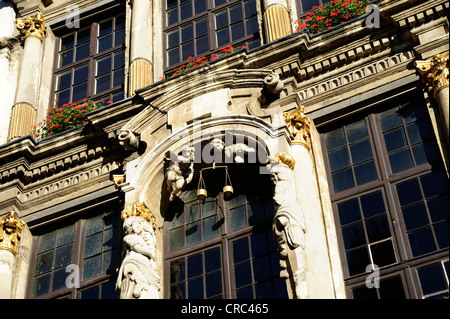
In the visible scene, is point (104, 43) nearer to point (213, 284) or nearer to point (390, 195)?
point (213, 284)

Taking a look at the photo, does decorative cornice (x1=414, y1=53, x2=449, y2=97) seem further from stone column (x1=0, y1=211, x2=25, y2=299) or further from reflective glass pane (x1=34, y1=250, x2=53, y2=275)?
stone column (x1=0, y1=211, x2=25, y2=299)

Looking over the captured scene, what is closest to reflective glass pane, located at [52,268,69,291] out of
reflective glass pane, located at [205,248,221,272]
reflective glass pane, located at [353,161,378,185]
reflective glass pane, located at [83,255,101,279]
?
reflective glass pane, located at [83,255,101,279]

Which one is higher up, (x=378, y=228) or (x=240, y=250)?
(x=240, y=250)

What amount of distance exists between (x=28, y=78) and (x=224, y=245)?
6.88m

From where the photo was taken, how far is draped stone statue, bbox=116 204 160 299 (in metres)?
14.1

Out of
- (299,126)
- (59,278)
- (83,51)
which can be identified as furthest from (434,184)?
(83,51)


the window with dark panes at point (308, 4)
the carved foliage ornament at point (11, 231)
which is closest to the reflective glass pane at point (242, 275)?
the carved foliage ornament at point (11, 231)

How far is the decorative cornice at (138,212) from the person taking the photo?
15.4 meters

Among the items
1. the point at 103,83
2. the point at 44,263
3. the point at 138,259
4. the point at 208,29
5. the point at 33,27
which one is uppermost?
the point at 33,27

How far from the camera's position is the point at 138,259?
14523 mm

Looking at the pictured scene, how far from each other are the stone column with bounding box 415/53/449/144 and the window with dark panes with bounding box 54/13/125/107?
645 cm

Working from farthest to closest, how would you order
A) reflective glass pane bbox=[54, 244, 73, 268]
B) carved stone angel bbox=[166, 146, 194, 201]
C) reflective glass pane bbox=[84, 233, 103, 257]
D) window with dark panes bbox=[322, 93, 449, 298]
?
reflective glass pane bbox=[54, 244, 73, 268] < reflective glass pane bbox=[84, 233, 103, 257] < carved stone angel bbox=[166, 146, 194, 201] < window with dark panes bbox=[322, 93, 449, 298]

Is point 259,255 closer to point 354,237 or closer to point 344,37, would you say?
point 354,237
